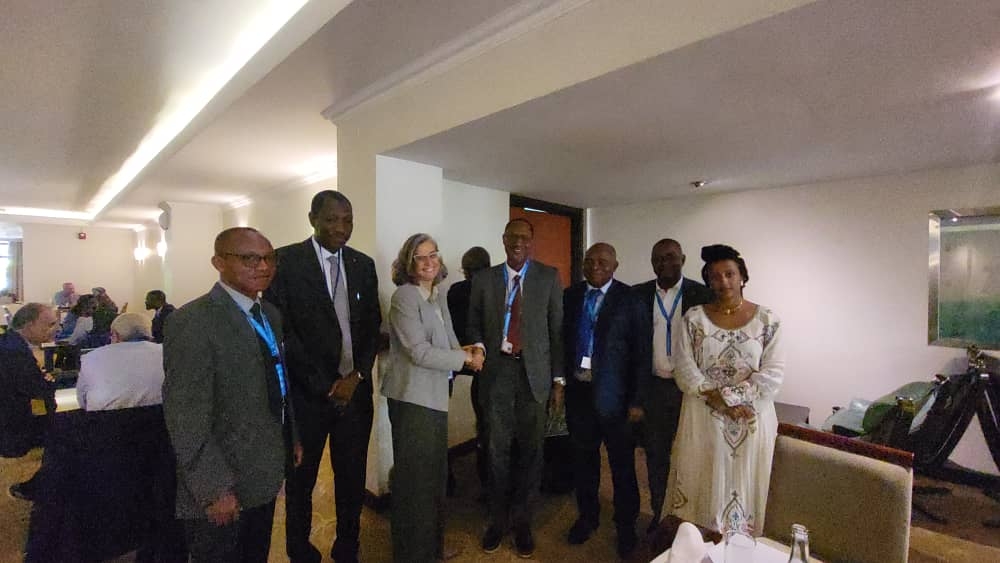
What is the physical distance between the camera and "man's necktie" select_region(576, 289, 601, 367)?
234cm

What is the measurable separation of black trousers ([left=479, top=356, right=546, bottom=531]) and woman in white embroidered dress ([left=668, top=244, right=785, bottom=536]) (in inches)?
25.5

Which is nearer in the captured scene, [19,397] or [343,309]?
[343,309]

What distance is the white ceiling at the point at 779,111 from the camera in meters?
1.42

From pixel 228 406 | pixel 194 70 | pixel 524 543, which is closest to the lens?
pixel 228 406

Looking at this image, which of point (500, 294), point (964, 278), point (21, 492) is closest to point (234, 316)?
point (500, 294)

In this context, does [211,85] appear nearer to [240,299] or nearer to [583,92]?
[240,299]

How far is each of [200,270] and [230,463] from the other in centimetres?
674

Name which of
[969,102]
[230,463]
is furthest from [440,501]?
[969,102]

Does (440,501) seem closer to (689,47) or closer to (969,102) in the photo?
(689,47)

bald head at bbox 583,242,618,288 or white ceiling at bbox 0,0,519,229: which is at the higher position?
white ceiling at bbox 0,0,519,229

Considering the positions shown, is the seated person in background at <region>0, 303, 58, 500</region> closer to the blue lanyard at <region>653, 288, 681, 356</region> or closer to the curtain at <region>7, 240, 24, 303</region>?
the blue lanyard at <region>653, 288, 681, 356</region>

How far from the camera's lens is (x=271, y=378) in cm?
147

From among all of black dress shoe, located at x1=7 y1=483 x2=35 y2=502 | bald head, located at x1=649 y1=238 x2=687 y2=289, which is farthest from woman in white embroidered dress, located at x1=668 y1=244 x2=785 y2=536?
black dress shoe, located at x1=7 y1=483 x2=35 y2=502

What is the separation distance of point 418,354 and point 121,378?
1.22m
